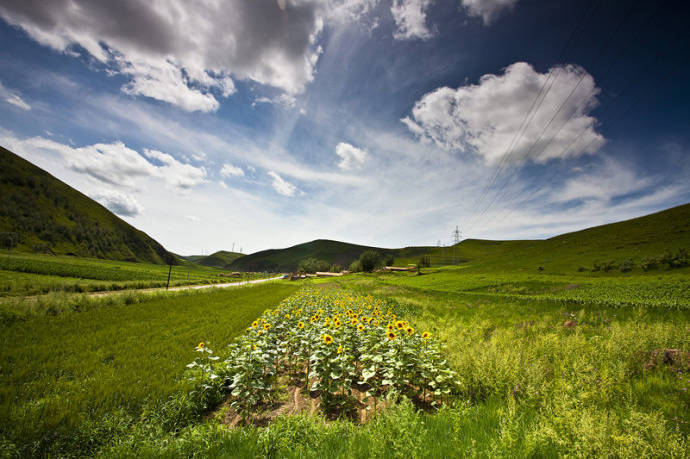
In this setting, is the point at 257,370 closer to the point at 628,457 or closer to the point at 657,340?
the point at 628,457

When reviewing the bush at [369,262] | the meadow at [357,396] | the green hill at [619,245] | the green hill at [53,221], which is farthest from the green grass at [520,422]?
the bush at [369,262]

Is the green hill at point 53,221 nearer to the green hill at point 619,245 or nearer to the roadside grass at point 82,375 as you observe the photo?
the roadside grass at point 82,375

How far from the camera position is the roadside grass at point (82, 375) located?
157 inches

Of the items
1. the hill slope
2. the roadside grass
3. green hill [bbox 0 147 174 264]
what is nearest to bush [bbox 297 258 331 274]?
green hill [bbox 0 147 174 264]

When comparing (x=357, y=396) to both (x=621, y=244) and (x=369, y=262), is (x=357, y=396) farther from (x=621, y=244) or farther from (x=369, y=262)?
(x=369, y=262)

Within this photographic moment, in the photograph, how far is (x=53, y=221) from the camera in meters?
116

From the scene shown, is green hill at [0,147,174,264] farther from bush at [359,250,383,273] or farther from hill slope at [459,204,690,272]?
hill slope at [459,204,690,272]

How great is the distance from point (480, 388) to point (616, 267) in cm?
5261

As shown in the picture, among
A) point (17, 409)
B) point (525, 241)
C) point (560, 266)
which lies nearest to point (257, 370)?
point (17, 409)

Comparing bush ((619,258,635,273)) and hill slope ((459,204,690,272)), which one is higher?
hill slope ((459,204,690,272))

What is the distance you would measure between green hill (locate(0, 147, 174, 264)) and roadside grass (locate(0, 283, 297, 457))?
97.4 meters

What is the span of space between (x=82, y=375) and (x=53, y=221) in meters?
175

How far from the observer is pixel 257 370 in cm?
541

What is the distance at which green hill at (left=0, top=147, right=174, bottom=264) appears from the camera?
99.2 m
